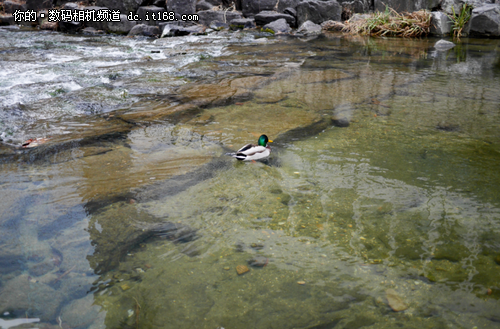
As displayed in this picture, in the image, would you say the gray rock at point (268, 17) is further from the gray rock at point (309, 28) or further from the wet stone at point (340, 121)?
the wet stone at point (340, 121)

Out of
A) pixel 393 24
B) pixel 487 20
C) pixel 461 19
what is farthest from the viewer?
pixel 393 24

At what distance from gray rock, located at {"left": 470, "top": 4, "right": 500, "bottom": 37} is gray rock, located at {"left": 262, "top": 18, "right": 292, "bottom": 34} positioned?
6034mm

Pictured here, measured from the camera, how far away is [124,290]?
1.93m

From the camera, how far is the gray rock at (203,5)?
1562 cm

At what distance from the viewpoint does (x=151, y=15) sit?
576 inches

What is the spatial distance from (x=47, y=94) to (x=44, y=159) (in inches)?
98.0

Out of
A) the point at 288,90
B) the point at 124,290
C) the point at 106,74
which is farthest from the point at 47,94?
the point at 124,290

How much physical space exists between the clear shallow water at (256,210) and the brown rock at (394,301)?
1cm

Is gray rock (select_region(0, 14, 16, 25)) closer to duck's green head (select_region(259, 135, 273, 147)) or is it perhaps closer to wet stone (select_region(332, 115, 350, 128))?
wet stone (select_region(332, 115, 350, 128))

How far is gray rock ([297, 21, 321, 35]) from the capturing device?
1343cm

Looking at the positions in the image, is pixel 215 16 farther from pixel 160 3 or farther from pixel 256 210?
pixel 256 210

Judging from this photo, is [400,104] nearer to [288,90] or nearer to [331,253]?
[288,90]

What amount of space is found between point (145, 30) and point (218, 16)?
3.00 meters

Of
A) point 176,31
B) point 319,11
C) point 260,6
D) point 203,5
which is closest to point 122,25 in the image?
point 176,31
